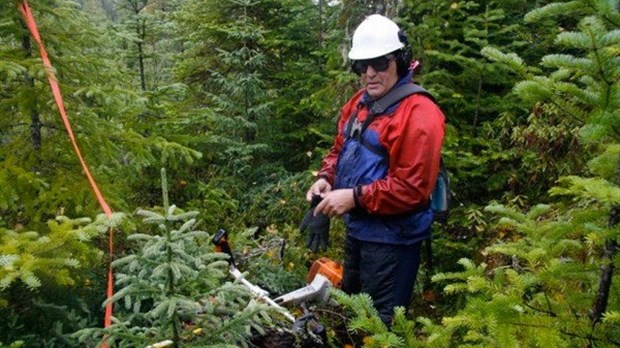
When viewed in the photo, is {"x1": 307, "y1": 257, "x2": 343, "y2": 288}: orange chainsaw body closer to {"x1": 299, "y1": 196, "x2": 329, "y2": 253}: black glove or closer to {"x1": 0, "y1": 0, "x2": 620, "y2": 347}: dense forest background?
{"x1": 0, "y1": 0, "x2": 620, "y2": 347}: dense forest background

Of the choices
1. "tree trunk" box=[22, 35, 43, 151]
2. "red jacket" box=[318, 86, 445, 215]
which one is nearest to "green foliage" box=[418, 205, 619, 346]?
"red jacket" box=[318, 86, 445, 215]

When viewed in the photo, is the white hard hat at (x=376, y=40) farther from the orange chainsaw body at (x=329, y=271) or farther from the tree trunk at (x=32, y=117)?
the tree trunk at (x=32, y=117)

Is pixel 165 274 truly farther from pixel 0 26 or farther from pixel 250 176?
pixel 250 176

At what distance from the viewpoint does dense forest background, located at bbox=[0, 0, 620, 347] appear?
1871 millimetres

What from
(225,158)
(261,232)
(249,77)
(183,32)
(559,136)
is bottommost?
(261,232)

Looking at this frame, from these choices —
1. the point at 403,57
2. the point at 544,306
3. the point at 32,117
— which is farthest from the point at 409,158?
the point at 32,117

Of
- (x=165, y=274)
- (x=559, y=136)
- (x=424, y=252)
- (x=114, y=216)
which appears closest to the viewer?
(x=165, y=274)

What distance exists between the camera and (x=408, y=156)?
363cm

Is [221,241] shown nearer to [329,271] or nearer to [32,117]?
[329,271]

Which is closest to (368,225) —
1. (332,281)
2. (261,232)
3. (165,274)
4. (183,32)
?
(332,281)

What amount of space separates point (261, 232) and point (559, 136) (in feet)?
16.0

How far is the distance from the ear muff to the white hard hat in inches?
1.4

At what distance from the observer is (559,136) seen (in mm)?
5523

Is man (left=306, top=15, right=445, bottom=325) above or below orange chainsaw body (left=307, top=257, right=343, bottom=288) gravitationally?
above
